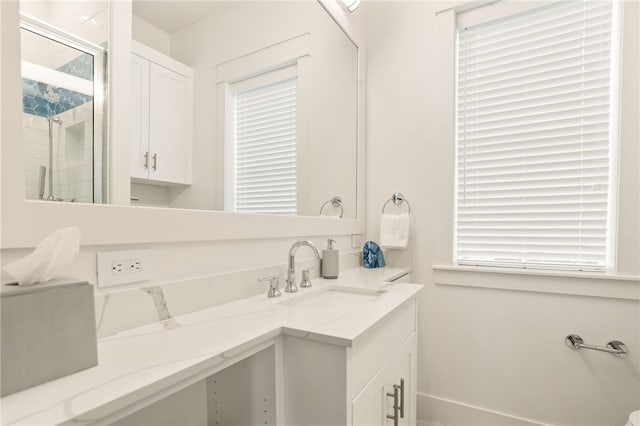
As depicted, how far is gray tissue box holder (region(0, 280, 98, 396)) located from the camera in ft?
1.52

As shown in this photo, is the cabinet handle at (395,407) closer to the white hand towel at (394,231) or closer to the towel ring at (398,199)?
the white hand towel at (394,231)

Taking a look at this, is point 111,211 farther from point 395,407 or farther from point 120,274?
point 395,407

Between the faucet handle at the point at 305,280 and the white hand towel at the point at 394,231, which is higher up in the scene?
the white hand towel at the point at 394,231

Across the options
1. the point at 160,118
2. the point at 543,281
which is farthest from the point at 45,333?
the point at 543,281

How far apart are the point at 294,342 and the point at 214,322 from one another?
21 cm

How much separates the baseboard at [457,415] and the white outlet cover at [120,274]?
62.7 inches

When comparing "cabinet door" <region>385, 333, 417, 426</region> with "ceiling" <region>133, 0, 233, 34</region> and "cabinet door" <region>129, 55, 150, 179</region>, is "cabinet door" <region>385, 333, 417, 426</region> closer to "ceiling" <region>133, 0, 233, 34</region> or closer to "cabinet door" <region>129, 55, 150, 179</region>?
"cabinet door" <region>129, 55, 150, 179</region>

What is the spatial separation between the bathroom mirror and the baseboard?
3.54 feet

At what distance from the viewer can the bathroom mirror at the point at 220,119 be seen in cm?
72

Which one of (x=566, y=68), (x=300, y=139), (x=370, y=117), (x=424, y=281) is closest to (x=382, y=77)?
(x=370, y=117)

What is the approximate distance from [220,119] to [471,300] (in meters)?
1.45

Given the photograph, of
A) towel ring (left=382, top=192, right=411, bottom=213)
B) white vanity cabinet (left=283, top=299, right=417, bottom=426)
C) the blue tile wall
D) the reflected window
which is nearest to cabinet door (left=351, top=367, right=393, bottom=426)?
white vanity cabinet (left=283, top=299, right=417, bottom=426)

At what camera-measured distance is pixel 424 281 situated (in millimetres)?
1780

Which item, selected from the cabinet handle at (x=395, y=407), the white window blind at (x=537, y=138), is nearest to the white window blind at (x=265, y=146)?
the cabinet handle at (x=395, y=407)
